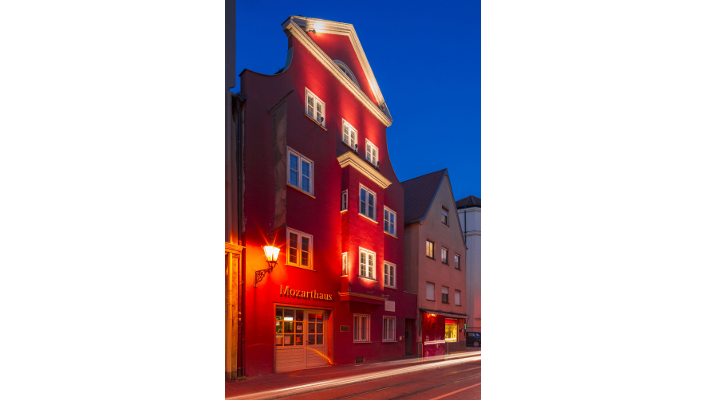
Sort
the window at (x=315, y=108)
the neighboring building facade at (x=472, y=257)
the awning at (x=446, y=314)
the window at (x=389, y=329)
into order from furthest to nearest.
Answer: the neighboring building facade at (x=472, y=257), the awning at (x=446, y=314), the window at (x=389, y=329), the window at (x=315, y=108)

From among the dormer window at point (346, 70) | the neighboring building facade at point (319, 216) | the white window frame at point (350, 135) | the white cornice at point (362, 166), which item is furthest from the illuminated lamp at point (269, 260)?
the dormer window at point (346, 70)

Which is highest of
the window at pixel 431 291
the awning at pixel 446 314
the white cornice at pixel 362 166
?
the white cornice at pixel 362 166

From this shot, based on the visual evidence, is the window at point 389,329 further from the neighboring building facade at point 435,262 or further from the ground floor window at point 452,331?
the ground floor window at point 452,331

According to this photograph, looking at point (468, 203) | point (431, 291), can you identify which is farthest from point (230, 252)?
point (468, 203)

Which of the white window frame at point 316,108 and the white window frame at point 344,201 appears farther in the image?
the white window frame at point 344,201

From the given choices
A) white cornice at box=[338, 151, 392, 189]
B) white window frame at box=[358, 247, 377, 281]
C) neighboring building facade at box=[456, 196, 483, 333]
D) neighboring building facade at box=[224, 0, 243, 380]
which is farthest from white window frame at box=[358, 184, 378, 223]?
neighboring building facade at box=[456, 196, 483, 333]

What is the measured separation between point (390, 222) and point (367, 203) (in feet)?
10.6

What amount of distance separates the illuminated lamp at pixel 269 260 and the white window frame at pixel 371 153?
9424mm

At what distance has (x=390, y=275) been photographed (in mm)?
20078

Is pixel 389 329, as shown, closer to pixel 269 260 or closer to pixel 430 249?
pixel 430 249

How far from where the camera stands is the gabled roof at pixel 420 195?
2348cm
